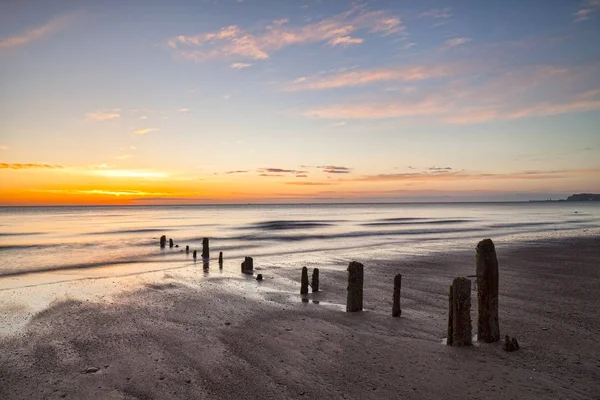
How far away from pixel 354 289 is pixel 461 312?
4.04 m

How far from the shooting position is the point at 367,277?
19172mm

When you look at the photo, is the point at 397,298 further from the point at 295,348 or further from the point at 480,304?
the point at 295,348

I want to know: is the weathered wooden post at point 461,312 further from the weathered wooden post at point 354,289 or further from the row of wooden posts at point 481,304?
the weathered wooden post at point 354,289

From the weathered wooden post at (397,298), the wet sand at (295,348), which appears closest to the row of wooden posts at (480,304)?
the wet sand at (295,348)

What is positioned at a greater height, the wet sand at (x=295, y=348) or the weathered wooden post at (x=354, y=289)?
the weathered wooden post at (x=354, y=289)

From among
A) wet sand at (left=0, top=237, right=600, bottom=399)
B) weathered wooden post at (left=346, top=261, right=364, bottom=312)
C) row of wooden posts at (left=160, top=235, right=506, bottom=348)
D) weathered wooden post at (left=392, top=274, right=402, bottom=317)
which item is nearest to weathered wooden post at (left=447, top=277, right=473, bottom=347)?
row of wooden posts at (left=160, top=235, right=506, bottom=348)

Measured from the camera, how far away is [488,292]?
945 cm

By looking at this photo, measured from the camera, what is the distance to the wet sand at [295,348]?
24.1 ft

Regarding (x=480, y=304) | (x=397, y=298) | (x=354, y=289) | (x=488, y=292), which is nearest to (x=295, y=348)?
(x=354, y=289)

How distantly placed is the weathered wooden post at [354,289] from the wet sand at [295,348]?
1.26ft

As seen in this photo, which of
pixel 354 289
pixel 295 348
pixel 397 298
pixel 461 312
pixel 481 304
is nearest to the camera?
pixel 461 312

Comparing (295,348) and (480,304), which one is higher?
(480,304)

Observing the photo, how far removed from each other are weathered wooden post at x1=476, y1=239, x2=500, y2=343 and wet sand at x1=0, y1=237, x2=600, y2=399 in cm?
43

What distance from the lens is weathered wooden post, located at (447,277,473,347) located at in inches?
357
